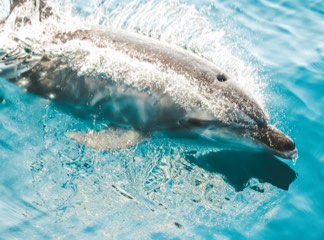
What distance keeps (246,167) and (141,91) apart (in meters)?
1.85

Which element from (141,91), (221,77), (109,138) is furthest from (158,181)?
(221,77)

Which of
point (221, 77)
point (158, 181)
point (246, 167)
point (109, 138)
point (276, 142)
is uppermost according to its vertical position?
point (221, 77)

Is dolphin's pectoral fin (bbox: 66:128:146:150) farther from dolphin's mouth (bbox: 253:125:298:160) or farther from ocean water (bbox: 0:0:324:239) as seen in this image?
dolphin's mouth (bbox: 253:125:298:160)

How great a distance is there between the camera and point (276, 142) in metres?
5.69

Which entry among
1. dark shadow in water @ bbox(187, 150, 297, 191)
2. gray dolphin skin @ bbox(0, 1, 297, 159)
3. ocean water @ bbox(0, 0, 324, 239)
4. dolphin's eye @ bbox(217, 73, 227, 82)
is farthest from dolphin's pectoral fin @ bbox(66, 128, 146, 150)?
dolphin's eye @ bbox(217, 73, 227, 82)

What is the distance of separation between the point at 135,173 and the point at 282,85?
3787 millimetres

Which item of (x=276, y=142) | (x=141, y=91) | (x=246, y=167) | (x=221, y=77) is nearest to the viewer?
(x=276, y=142)

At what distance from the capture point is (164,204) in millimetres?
5715

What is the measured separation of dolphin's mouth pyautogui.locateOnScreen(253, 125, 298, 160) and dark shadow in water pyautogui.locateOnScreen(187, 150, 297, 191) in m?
0.43

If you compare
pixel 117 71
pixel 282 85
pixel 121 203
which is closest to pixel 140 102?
pixel 117 71

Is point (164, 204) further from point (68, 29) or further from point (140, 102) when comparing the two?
point (68, 29)

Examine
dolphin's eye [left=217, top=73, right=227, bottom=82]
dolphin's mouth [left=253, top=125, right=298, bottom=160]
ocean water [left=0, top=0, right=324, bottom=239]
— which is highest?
dolphin's eye [left=217, top=73, right=227, bottom=82]

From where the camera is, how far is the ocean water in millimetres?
5531

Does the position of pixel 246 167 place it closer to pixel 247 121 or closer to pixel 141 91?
pixel 247 121
